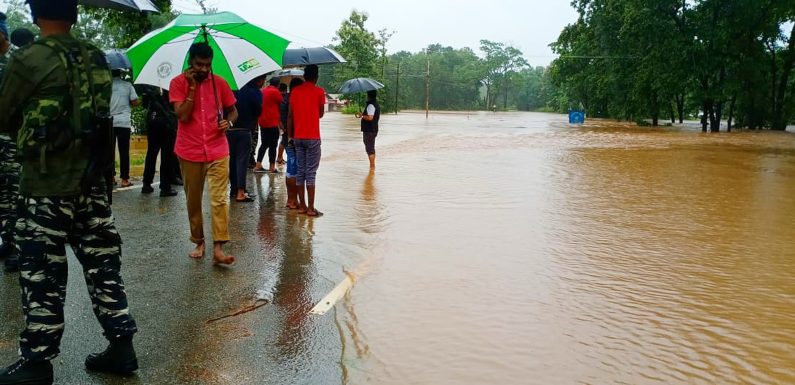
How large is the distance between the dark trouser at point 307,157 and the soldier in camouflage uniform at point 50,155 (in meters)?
4.15

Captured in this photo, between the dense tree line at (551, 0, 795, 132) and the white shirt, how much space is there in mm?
30531

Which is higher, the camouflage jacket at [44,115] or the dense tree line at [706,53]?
the dense tree line at [706,53]

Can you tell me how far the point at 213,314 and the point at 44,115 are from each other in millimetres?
1792

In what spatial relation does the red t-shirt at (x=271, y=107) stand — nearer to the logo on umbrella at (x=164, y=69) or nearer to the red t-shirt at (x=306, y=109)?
the red t-shirt at (x=306, y=109)

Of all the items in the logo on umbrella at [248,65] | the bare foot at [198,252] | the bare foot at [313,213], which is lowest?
the bare foot at [198,252]

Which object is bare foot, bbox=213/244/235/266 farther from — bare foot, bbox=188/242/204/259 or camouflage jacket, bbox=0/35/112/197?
camouflage jacket, bbox=0/35/112/197

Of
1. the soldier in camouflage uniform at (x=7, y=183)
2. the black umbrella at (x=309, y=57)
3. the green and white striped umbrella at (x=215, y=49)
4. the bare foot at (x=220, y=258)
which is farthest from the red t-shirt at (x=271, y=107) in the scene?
the soldier in camouflage uniform at (x=7, y=183)

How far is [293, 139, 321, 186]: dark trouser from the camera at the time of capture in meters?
7.31

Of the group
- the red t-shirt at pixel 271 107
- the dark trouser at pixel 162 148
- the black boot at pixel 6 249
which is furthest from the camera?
the red t-shirt at pixel 271 107

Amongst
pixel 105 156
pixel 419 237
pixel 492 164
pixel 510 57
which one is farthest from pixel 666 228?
pixel 510 57

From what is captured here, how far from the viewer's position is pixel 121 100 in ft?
25.7

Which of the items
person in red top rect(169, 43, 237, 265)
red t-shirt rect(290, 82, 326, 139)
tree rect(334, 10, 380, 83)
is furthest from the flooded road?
tree rect(334, 10, 380, 83)

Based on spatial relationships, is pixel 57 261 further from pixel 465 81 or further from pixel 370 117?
pixel 465 81

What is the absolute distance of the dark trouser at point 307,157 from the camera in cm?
731
